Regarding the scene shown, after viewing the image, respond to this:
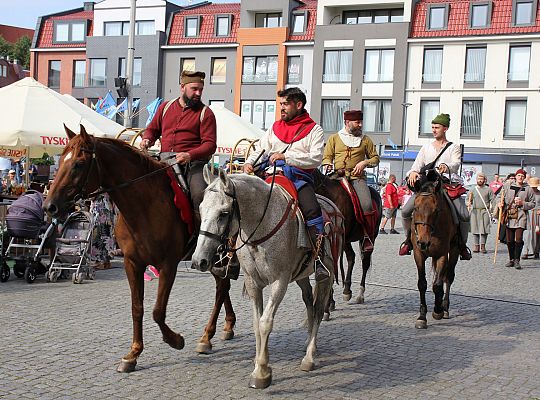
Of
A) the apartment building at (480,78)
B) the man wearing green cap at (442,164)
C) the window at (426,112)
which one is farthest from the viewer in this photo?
the window at (426,112)

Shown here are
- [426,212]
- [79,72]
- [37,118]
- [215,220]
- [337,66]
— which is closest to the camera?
[215,220]

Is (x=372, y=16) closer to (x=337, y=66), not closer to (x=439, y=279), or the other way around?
(x=337, y=66)

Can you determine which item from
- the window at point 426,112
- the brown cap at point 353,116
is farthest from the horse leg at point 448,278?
the window at point 426,112

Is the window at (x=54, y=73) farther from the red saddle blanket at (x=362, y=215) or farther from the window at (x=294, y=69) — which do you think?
the red saddle blanket at (x=362, y=215)

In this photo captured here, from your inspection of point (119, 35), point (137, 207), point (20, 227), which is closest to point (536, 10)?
point (119, 35)

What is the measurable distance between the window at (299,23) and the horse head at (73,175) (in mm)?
42864

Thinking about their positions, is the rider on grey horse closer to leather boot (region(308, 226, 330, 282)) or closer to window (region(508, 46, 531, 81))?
leather boot (region(308, 226, 330, 282))

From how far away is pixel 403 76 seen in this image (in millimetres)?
43969

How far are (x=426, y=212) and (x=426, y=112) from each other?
120 feet

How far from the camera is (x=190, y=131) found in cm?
721

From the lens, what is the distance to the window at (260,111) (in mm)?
47500

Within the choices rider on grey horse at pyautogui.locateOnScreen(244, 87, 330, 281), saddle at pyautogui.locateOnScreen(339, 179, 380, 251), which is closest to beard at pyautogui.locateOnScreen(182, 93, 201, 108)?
rider on grey horse at pyautogui.locateOnScreen(244, 87, 330, 281)

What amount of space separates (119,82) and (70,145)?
15012mm

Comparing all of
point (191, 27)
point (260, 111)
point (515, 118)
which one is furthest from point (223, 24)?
point (515, 118)
